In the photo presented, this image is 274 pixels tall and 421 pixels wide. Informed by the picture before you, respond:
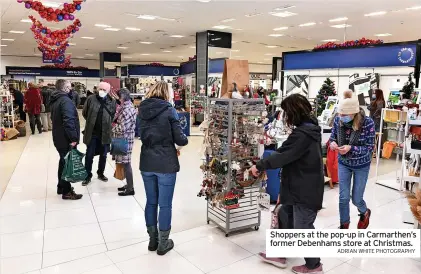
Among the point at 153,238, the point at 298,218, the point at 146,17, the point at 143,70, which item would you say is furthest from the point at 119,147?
the point at 143,70

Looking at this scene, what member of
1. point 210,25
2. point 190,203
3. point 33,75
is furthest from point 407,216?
point 33,75

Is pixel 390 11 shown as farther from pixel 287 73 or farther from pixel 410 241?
pixel 410 241

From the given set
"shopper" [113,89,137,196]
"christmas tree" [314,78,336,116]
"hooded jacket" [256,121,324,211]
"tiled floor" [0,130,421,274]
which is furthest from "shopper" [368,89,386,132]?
"hooded jacket" [256,121,324,211]

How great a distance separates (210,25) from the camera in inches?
440

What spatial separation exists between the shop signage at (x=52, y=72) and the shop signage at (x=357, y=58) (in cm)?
1804

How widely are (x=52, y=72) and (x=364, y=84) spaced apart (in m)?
21.9

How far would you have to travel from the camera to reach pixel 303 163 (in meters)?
2.56

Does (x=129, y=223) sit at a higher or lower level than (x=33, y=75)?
lower

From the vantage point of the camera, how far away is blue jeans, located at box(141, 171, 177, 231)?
9.73ft

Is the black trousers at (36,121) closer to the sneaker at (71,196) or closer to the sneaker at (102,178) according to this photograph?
the sneaker at (102,178)

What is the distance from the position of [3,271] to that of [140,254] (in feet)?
3.60

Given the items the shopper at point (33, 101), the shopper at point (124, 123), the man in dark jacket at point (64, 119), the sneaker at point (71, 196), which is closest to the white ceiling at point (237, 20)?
the shopper at point (33, 101)

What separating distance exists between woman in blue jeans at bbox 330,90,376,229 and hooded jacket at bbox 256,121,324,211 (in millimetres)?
734

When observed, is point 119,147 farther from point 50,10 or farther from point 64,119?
point 50,10
